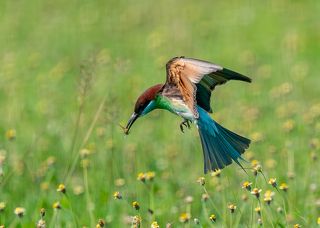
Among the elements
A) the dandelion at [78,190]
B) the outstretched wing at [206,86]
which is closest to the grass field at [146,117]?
the dandelion at [78,190]

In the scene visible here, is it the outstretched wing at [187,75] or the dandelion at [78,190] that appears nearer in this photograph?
the outstretched wing at [187,75]

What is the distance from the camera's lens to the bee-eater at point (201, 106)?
12.2 feet

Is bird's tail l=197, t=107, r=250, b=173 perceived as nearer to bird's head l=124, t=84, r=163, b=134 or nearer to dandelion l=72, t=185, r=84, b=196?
bird's head l=124, t=84, r=163, b=134

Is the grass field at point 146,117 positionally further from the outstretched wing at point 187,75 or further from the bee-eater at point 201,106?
the outstretched wing at point 187,75

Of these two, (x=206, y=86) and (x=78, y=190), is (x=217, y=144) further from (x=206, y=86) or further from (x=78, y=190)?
(x=78, y=190)

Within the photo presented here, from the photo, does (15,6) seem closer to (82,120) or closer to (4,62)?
(4,62)

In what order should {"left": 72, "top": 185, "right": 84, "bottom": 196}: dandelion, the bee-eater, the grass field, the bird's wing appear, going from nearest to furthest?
the bird's wing < the bee-eater < the grass field < {"left": 72, "top": 185, "right": 84, "bottom": 196}: dandelion

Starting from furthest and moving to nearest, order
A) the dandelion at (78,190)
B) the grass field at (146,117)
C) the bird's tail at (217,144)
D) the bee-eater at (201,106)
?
1. the dandelion at (78,190)
2. the grass field at (146,117)
3. the bird's tail at (217,144)
4. the bee-eater at (201,106)

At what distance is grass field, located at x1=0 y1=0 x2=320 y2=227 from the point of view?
4828 millimetres

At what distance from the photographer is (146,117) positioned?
726 centimetres

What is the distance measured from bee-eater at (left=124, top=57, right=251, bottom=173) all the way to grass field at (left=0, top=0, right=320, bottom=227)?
0.40ft

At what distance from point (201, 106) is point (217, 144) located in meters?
0.21

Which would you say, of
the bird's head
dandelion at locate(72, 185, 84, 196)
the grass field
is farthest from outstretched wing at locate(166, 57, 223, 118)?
dandelion at locate(72, 185, 84, 196)

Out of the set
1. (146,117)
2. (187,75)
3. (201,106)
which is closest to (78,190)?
(201,106)
